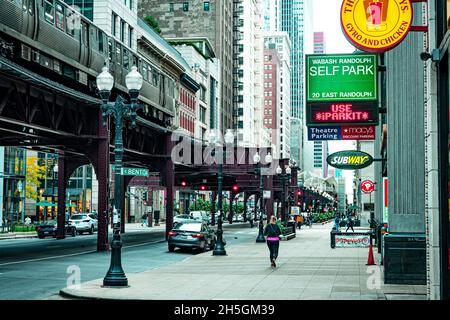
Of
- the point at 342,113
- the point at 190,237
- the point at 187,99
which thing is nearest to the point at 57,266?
the point at 190,237

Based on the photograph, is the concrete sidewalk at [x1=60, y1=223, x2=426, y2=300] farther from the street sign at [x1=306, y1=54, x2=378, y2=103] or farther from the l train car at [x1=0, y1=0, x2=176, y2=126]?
the l train car at [x1=0, y1=0, x2=176, y2=126]

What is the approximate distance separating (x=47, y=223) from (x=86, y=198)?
3978 centimetres

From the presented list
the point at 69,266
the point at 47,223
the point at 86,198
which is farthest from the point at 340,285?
the point at 86,198

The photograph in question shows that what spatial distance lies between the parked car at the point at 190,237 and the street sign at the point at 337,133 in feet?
42.4

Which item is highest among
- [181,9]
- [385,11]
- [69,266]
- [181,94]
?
[181,9]

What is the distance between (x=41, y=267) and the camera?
85.8 ft

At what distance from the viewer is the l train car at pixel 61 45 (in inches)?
994

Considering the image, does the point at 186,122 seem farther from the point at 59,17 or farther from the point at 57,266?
the point at 57,266

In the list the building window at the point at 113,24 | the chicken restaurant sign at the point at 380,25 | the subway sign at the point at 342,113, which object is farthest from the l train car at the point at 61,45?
the building window at the point at 113,24

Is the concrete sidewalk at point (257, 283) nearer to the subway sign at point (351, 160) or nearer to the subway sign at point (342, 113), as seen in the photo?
the subway sign at point (351, 160)

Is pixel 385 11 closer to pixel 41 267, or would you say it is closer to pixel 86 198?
pixel 41 267

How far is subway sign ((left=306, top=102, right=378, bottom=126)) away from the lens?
19.5 metres

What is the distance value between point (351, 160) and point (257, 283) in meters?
5.83

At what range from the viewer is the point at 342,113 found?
64.5 feet
